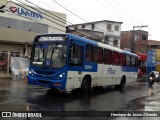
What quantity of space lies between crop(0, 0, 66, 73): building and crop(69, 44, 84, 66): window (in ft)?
44.5

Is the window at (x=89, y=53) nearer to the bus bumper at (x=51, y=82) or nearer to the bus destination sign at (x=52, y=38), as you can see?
the bus destination sign at (x=52, y=38)

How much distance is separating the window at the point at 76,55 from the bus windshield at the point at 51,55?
1.43ft

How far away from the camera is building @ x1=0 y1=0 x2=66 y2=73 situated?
29.4 metres

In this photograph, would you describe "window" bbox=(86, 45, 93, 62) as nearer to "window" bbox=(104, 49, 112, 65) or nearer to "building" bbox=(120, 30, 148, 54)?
"window" bbox=(104, 49, 112, 65)

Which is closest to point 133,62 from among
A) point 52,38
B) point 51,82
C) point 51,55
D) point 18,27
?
point 52,38

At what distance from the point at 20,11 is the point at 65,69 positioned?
74.8 ft

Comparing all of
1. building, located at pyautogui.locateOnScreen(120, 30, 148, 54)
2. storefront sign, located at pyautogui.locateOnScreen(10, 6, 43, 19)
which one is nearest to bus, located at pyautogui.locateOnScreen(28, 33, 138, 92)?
storefront sign, located at pyautogui.locateOnScreen(10, 6, 43, 19)

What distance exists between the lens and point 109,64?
1891 centimetres

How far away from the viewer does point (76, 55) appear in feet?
47.2

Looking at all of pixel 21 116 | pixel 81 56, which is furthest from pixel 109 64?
pixel 21 116

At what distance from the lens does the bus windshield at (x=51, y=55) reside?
44.5ft

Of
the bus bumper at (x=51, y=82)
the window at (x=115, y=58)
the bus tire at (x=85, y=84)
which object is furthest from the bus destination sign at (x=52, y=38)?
the window at (x=115, y=58)

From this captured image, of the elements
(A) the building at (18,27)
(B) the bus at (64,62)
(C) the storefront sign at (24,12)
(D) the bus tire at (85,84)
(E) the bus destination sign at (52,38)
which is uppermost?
(C) the storefront sign at (24,12)

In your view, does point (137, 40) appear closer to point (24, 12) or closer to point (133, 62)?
point (24, 12)
